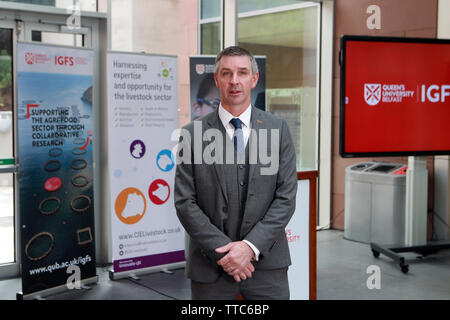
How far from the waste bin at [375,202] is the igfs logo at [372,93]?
1.12m

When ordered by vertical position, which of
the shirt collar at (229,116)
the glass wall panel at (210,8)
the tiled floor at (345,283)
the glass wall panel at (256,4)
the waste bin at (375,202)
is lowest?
the tiled floor at (345,283)

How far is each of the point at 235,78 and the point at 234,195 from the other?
0.39 metres

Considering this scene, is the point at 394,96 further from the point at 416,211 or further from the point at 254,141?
the point at 254,141

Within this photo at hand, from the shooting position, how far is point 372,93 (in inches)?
188

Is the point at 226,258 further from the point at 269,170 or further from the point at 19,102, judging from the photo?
the point at 19,102

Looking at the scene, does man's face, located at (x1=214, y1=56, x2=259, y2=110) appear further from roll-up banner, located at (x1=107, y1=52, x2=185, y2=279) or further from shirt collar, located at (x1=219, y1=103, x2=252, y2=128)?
roll-up banner, located at (x1=107, y1=52, x2=185, y2=279)

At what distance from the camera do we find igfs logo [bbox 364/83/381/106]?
475cm

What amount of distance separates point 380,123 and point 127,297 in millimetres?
2661

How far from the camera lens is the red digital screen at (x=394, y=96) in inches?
185

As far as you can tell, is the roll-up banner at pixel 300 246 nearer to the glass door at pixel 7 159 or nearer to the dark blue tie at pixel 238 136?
the dark blue tie at pixel 238 136

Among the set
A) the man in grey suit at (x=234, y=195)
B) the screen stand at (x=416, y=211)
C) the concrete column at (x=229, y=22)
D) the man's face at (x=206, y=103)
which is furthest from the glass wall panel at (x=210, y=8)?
the man in grey suit at (x=234, y=195)

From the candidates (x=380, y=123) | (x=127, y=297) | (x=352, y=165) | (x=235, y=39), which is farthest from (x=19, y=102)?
(x=352, y=165)

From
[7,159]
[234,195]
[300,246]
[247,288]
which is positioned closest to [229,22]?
[7,159]

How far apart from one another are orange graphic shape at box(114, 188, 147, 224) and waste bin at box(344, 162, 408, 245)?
98.6 inches
